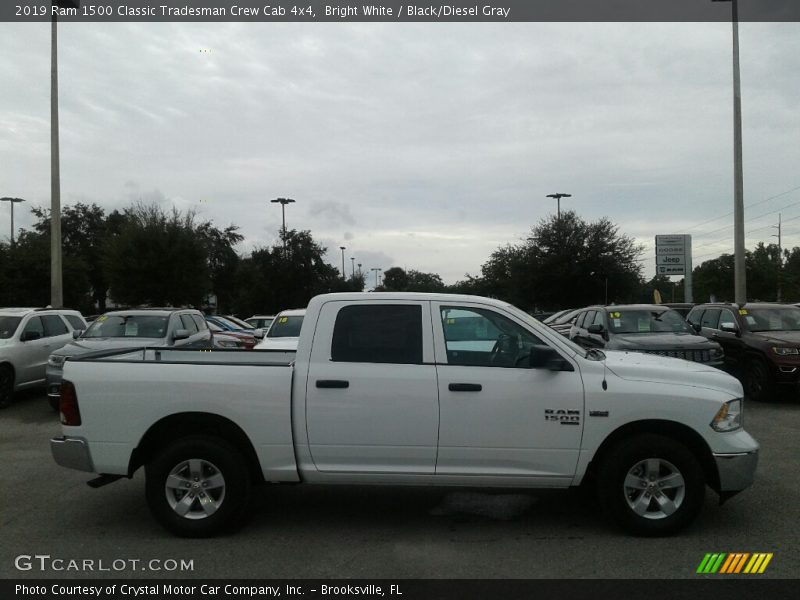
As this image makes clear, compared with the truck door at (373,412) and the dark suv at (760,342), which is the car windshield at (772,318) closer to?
the dark suv at (760,342)

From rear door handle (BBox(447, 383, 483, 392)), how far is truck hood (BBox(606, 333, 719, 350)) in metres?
7.37

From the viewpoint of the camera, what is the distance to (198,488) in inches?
213

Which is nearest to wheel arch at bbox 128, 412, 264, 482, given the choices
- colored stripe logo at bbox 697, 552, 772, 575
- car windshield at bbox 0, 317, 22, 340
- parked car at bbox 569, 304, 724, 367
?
colored stripe logo at bbox 697, 552, 772, 575

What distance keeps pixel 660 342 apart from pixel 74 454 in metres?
9.60

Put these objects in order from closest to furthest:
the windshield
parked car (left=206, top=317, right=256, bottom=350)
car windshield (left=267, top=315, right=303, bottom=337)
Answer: the windshield < car windshield (left=267, top=315, right=303, bottom=337) < parked car (left=206, top=317, right=256, bottom=350)

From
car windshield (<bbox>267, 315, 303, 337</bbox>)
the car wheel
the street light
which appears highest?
the street light

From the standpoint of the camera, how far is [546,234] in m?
37.1

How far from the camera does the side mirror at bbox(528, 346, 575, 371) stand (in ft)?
17.3

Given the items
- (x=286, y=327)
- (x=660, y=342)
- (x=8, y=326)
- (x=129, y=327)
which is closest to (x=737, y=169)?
(x=660, y=342)

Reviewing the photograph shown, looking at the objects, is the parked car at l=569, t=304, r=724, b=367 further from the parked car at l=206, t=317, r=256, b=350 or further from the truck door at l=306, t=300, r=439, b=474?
the parked car at l=206, t=317, r=256, b=350

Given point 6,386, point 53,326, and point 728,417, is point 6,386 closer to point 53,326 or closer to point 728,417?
point 53,326
